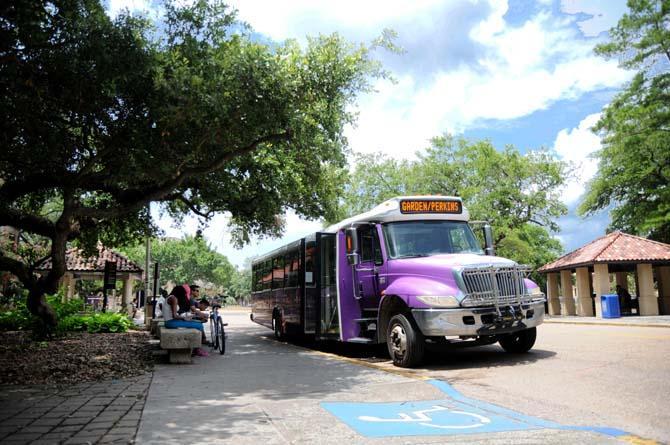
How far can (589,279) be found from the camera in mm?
31281

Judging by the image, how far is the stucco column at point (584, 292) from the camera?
30.9 metres

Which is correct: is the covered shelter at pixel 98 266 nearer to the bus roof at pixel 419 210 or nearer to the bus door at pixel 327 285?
the bus door at pixel 327 285

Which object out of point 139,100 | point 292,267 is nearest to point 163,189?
point 139,100

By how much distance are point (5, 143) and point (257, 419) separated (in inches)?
348

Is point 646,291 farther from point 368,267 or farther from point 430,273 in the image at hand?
point 430,273

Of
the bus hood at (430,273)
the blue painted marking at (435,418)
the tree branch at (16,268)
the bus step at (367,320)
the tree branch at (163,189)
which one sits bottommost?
the blue painted marking at (435,418)

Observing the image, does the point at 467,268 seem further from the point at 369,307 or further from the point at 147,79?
the point at 147,79

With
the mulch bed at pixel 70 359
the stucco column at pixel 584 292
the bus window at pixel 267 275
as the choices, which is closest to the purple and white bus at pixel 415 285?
the mulch bed at pixel 70 359

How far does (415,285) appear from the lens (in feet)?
32.6

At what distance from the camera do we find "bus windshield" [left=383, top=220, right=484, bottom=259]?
10.9 m

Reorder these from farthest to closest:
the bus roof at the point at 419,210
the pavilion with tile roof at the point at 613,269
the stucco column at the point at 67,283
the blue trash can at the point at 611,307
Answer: the stucco column at the point at 67,283 → the pavilion with tile roof at the point at 613,269 → the blue trash can at the point at 611,307 → the bus roof at the point at 419,210

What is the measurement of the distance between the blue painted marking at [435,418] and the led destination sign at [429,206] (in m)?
4.98

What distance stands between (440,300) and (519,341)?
2659 mm

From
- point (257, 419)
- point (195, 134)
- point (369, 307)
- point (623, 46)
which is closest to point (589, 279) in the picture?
point (623, 46)
